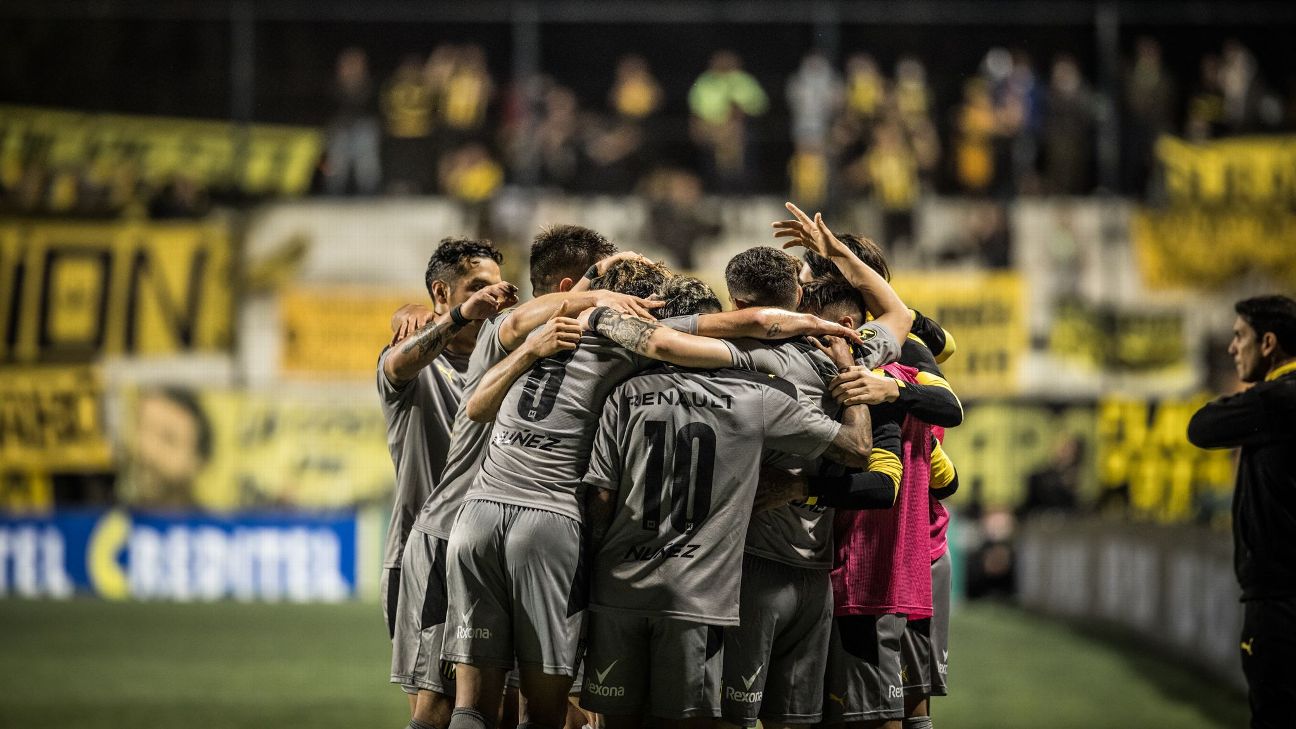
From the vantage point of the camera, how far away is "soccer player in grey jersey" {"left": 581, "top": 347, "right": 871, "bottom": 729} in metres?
5.37

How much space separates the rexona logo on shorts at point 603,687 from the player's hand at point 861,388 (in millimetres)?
1296

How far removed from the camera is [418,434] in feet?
21.7

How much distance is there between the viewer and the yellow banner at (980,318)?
69.2 feet

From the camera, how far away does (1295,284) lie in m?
21.5

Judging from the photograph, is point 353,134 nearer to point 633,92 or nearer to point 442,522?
point 633,92

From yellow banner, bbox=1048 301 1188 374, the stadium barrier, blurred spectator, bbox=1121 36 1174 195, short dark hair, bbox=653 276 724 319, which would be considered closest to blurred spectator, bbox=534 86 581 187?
yellow banner, bbox=1048 301 1188 374

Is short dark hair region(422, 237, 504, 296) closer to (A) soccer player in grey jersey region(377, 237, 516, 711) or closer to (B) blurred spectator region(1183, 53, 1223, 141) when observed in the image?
(A) soccer player in grey jersey region(377, 237, 516, 711)

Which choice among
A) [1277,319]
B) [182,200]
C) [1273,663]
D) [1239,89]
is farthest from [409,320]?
[1239,89]

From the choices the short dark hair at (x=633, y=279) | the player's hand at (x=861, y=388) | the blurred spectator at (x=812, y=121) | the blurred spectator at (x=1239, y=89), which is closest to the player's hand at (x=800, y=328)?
the player's hand at (x=861, y=388)

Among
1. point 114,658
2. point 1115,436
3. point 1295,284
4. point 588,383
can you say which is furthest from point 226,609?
point 1295,284

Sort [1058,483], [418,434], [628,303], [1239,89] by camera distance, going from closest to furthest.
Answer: [628,303]
[418,434]
[1058,483]
[1239,89]

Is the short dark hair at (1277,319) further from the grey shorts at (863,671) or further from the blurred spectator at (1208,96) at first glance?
the blurred spectator at (1208,96)

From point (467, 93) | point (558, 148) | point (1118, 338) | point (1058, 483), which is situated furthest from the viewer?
point (467, 93)

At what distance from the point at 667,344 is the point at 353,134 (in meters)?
17.2
